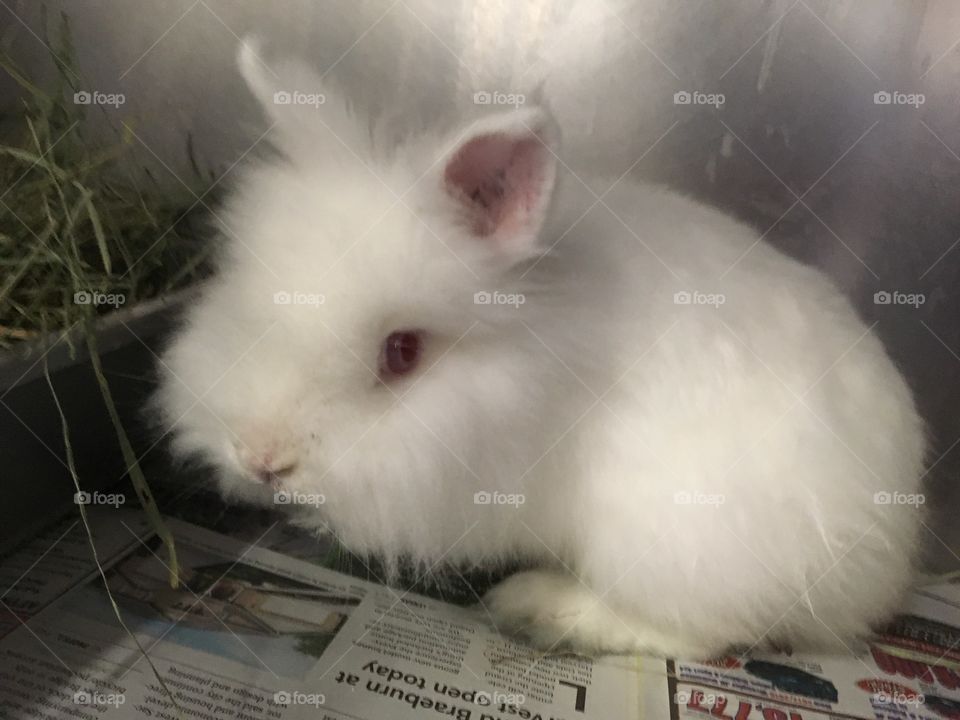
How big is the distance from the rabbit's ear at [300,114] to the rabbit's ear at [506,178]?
0.17m

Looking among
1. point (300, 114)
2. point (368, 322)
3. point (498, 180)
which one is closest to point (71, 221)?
point (300, 114)

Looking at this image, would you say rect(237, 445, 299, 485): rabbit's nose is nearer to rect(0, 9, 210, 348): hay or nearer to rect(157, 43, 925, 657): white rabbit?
rect(157, 43, 925, 657): white rabbit

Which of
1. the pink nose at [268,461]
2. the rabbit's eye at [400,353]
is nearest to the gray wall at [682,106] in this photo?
the rabbit's eye at [400,353]

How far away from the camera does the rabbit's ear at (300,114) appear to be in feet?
2.93

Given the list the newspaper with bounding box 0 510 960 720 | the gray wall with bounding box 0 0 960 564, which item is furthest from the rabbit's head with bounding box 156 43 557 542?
the gray wall with bounding box 0 0 960 564

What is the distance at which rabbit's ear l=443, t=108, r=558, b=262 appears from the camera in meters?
0.74

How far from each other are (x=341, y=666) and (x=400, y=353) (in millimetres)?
434

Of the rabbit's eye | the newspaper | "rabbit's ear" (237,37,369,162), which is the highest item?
"rabbit's ear" (237,37,369,162)

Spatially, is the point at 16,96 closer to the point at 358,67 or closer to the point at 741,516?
the point at 358,67

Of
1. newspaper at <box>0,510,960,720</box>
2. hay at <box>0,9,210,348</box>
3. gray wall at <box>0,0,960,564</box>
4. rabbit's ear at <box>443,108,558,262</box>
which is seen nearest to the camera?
rabbit's ear at <box>443,108,558,262</box>

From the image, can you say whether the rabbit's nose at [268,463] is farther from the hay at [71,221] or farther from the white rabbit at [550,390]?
the hay at [71,221]

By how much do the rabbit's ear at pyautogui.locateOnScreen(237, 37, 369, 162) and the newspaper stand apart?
0.64 meters

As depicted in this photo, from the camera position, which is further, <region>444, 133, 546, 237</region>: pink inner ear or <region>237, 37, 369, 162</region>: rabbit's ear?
<region>237, 37, 369, 162</region>: rabbit's ear

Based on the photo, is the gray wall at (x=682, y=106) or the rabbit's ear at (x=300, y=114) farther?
the gray wall at (x=682, y=106)
